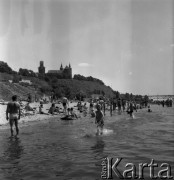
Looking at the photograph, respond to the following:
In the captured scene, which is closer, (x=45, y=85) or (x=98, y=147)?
(x=98, y=147)

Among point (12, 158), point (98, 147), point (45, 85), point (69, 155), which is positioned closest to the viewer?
point (12, 158)

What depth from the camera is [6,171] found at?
7.87m

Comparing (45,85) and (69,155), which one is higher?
(45,85)

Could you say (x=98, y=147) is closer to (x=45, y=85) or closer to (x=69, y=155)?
(x=69, y=155)

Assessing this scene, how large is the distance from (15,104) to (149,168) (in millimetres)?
8017

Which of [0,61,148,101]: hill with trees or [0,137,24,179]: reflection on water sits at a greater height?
[0,61,148,101]: hill with trees

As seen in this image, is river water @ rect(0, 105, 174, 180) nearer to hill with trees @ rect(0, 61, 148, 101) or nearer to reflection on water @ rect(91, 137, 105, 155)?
reflection on water @ rect(91, 137, 105, 155)

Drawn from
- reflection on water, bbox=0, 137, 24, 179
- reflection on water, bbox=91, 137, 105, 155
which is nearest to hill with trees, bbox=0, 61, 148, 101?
reflection on water, bbox=0, 137, 24, 179

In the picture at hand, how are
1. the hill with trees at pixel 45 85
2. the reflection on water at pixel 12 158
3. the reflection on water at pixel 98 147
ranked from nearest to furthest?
the reflection on water at pixel 12 158 < the reflection on water at pixel 98 147 < the hill with trees at pixel 45 85

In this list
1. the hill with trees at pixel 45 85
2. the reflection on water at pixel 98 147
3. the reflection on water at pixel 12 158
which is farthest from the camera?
the hill with trees at pixel 45 85

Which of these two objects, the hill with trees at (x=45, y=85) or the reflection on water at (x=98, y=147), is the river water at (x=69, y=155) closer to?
the reflection on water at (x=98, y=147)

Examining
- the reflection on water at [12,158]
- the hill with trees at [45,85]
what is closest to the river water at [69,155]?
the reflection on water at [12,158]

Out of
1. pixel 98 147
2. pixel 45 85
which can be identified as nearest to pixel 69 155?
pixel 98 147

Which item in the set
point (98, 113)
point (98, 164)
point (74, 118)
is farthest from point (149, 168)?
point (74, 118)
